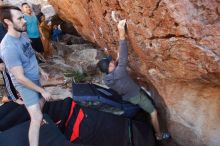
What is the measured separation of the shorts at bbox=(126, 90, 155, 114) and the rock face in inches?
5.7

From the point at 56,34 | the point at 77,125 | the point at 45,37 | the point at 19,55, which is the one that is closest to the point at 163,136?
the point at 77,125

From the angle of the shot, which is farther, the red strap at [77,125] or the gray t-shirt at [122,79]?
the red strap at [77,125]

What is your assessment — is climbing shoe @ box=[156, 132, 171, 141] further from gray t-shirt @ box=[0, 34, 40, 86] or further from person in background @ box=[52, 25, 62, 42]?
person in background @ box=[52, 25, 62, 42]

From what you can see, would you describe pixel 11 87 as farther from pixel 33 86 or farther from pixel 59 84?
pixel 59 84

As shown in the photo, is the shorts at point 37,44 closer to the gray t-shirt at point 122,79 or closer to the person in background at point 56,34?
the person in background at point 56,34

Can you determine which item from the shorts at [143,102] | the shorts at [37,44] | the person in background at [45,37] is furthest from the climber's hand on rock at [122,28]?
the person in background at [45,37]

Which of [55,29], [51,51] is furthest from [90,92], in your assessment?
[55,29]

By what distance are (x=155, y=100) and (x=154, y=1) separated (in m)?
1.89

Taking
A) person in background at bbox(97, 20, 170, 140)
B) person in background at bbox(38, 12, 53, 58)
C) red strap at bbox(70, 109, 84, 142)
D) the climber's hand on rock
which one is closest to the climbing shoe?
person in background at bbox(97, 20, 170, 140)

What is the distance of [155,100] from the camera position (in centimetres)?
521

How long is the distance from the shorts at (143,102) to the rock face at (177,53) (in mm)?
146

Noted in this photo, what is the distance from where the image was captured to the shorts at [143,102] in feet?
16.4

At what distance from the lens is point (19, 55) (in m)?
4.21

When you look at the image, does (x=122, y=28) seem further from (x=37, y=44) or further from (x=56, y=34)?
(x=56, y=34)
